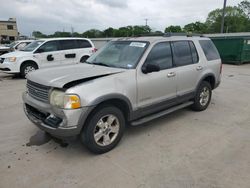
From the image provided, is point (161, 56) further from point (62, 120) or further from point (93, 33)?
point (93, 33)

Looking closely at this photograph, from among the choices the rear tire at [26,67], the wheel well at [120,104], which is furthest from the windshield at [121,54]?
the rear tire at [26,67]

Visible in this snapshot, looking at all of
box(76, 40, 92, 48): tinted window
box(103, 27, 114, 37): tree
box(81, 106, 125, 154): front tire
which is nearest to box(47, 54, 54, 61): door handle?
box(76, 40, 92, 48): tinted window

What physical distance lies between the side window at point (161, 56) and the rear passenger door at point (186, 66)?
0.17m

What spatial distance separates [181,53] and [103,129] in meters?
2.36

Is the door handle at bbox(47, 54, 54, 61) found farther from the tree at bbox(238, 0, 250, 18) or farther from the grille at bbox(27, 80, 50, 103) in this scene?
the tree at bbox(238, 0, 250, 18)

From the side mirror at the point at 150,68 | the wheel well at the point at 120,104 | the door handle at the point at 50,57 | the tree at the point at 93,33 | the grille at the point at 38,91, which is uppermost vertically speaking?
the tree at the point at 93,33

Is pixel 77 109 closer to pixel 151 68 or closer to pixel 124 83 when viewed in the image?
pixel 124 83

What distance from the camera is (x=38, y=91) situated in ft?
10.1

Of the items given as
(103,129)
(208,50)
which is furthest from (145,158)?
(208,50)

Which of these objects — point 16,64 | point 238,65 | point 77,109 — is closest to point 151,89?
point 77,109

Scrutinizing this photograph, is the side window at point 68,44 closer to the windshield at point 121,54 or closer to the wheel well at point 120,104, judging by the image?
the windshield at point 121,54

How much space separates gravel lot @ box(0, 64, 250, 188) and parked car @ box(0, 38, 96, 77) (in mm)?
5157

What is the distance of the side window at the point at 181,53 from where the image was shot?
4.15m

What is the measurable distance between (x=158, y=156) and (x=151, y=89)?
44.9 inches
